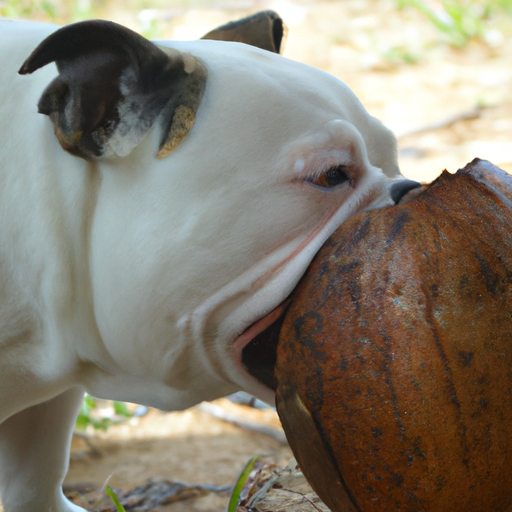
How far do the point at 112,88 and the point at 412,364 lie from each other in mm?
696

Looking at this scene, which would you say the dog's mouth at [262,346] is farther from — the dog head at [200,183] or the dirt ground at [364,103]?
the dirt ground at [364,103]

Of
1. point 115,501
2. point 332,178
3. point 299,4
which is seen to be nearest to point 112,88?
point 332,178

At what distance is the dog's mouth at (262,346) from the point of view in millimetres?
1400

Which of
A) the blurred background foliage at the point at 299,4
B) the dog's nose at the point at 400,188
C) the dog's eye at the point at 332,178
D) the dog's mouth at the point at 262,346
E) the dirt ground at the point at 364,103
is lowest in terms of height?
the dirt ground at the point at 364,103

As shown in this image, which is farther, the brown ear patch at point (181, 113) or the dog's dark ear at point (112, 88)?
the brown ear patch at point (181, 113)

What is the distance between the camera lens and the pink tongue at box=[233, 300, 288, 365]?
139 centimetres

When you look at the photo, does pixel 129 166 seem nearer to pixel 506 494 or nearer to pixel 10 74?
pixel 10 74

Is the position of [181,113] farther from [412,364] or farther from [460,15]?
[460,15]

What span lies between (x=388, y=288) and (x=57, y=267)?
621 millimetres

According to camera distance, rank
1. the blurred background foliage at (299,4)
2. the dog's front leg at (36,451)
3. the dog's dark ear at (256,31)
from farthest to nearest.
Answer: the blurred background foliage at (299,4) < the dog's front leg at (36,451) < the dog's dark ear at (256,31)

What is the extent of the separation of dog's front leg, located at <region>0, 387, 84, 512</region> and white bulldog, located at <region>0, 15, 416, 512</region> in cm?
51

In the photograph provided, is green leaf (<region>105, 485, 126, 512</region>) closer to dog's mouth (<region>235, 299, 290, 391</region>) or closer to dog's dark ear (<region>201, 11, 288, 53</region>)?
dog's mouth (<region>235, 299, 290, 391</region>)

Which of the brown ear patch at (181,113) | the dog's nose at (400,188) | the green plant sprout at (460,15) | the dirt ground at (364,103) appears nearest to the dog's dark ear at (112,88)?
the brown ear patch at (181,113)

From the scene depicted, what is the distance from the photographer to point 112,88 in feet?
4.31
